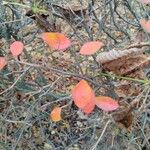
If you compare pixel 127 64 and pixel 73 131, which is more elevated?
pixel 127 64

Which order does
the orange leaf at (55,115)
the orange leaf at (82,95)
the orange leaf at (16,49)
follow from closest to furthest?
the orange leaf at (82,95) < the orange leaf at (16,49) < the orange leaf at (55,115)

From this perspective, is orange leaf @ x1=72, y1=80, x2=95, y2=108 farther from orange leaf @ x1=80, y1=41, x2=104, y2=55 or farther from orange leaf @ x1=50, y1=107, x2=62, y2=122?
orange leaf @ x1=50, y1=107, x2=62, y2=122

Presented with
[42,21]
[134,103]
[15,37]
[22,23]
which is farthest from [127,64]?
[22,23]

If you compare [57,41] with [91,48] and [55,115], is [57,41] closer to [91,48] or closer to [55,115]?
[91,48]

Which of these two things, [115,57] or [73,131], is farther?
[73,131]

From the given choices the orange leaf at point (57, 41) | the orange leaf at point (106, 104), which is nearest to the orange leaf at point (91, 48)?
the orange leaf at point (57, 41)

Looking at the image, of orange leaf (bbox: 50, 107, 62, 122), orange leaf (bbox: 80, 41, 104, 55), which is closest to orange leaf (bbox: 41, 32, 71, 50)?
orange leaf (bbox: 80, 41, 104, 55)

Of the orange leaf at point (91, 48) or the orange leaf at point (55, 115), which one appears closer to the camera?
the orange leaf at point (91, 48)

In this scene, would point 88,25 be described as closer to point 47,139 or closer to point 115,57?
point 115,57

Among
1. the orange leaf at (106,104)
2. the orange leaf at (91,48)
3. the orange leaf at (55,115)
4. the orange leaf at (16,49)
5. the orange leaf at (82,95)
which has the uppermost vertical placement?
the orange leaf at (16,49)

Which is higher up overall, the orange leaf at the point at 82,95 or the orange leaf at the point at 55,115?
the orange leaf at the point at 82,95

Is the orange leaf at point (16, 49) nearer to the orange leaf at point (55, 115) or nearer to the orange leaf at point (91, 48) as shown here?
the orange leaf at point (91, 48)
